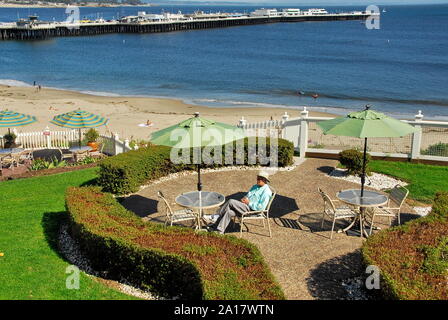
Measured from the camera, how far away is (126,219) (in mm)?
9422

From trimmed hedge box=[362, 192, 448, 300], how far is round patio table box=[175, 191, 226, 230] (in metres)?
3.40

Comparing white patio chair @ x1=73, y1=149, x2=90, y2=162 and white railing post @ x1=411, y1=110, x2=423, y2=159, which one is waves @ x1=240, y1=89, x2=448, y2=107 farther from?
white patio chair @ x1=73, y1=149, x2=90, y2=162

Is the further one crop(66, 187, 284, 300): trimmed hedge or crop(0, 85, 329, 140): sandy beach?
crop(0, 85, 329, 140): sandy beach

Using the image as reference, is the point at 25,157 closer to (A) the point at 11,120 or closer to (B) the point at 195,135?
(A) the point at 11,120

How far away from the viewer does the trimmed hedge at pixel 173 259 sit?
6.90 m

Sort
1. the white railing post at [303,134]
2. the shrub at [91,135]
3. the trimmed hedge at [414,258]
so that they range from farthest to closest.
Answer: the shrub at [91,135]
the white railing post at [303,134]
the trimmed hedge at [414,258]

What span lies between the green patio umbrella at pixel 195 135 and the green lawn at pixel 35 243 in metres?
2.98

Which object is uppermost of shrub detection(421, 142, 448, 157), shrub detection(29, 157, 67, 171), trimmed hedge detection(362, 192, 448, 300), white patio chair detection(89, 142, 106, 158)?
trimmed hedge detection(362, 192, 448, 300)

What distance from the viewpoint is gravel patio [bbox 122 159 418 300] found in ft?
26.7

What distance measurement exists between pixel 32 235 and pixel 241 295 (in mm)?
5393

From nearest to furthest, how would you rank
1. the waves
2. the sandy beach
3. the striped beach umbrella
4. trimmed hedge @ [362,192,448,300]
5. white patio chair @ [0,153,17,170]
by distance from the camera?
trimmed hedge @ [362,192,448,300] → the striped beach umbrella → white patio chair @ [0,153,17,170] → the sandy beach → the waves

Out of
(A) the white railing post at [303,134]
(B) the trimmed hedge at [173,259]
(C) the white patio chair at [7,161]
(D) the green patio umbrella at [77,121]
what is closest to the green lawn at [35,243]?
(B) the trimmed hedge at [173,259]

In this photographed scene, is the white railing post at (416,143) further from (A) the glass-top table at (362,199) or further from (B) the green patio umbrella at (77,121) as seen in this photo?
(B) the green patio umbrella at (77,121)

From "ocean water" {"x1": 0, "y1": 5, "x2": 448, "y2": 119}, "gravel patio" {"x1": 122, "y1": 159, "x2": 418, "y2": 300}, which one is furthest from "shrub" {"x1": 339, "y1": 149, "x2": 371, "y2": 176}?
"ocean water" {"x1": 0, "y1": 5, "x2": 448, "y2": 119}
